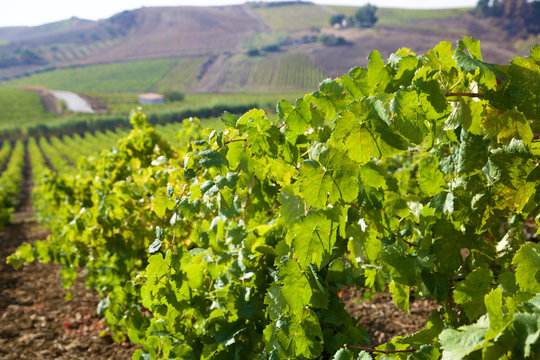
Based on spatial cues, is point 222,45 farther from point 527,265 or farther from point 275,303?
point 527,265

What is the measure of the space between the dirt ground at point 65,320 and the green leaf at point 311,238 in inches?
74.7

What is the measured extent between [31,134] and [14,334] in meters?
72.5

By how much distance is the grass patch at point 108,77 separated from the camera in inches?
4257

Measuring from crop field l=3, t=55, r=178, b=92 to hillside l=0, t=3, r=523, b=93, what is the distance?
308 millimetres

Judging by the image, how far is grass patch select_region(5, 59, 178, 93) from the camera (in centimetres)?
10812

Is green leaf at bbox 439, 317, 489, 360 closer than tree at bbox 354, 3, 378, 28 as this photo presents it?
Yes

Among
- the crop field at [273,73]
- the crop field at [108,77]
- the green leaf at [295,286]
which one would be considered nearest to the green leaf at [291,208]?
the green leaf at [295,286]

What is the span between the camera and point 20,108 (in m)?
84.9

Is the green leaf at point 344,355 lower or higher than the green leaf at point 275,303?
lower

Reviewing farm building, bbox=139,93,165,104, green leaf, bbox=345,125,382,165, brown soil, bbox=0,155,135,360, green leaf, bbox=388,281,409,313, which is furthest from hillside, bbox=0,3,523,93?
green leaf, bbox=345,125,382,165

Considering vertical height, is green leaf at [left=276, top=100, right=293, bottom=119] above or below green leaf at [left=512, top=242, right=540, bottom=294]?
above

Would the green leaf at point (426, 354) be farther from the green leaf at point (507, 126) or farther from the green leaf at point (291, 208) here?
the green leaf at point (507, 126)

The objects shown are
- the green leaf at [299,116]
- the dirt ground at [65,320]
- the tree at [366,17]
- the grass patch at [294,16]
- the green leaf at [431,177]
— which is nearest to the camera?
the green leaf at [299,116]

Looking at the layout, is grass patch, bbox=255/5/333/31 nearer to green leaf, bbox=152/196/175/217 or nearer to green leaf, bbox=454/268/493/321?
green leaf, bbox=152/196/175/217
